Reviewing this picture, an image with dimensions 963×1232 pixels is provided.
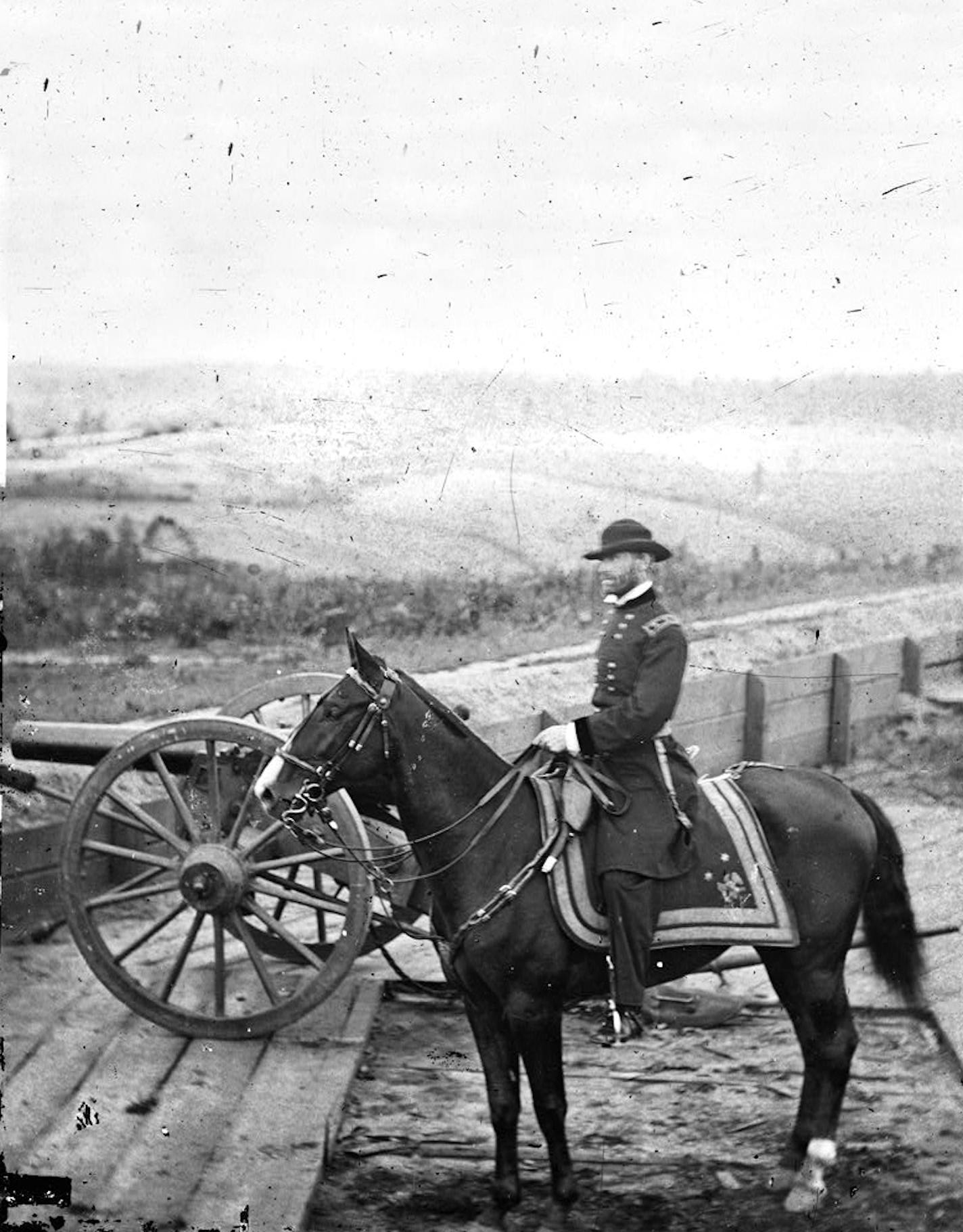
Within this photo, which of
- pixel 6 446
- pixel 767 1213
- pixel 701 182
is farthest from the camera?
pixel 6 446

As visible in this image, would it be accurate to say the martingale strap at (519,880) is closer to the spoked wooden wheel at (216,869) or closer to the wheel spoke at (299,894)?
the spoked wooden wheel at (216,869)

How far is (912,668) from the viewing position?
5973mm

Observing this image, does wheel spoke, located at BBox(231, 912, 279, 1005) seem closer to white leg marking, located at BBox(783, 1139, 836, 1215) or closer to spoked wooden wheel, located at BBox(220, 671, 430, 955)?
spoked wooden wheel, located at BBox(220, 671, 430, 955)

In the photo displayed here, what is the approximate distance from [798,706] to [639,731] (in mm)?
1172

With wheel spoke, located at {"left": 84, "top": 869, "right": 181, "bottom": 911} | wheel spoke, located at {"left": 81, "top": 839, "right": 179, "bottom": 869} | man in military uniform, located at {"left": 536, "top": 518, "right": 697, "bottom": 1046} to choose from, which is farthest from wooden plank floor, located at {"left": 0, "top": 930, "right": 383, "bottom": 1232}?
man in military uniform, located at {"left": 536, "top": 518, "right": 697, "bottom": 1046}

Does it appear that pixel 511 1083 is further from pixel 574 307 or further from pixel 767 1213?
pixel 574 307

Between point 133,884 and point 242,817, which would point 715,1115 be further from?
point 133,884

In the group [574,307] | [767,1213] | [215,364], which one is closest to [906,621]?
[574,307]

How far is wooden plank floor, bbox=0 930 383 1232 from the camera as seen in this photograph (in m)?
5.45

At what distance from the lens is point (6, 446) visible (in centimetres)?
610

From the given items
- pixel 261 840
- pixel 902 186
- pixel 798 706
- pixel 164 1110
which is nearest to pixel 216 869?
pixel 261 840

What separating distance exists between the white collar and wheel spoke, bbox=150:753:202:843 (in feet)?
6.48

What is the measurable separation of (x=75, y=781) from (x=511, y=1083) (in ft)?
9.92

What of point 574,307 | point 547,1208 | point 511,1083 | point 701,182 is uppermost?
point 701,182
